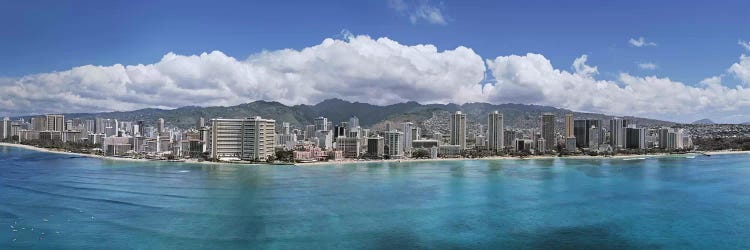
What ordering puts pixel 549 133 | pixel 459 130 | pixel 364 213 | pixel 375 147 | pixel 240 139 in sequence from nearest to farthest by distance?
1. pixel 364 213
2. pixel 240 139
3. pixel 375 147
4. pixel 459 130
5. pixel 549 133

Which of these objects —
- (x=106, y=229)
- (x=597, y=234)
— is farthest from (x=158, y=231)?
(x=597, y=234)

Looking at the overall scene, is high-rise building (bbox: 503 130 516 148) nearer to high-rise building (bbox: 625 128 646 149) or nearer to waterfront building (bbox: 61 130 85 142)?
high-rise building (bbox: 625 128 646 149)

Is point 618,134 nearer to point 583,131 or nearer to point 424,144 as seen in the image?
point 583,131

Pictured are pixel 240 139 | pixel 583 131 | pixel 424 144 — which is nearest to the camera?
pixel 240 139

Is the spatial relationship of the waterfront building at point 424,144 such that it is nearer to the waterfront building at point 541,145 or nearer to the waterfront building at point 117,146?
the waterfront building at point 541,145

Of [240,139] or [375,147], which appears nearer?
[240,139]

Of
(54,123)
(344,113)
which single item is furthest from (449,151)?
(344,113)
